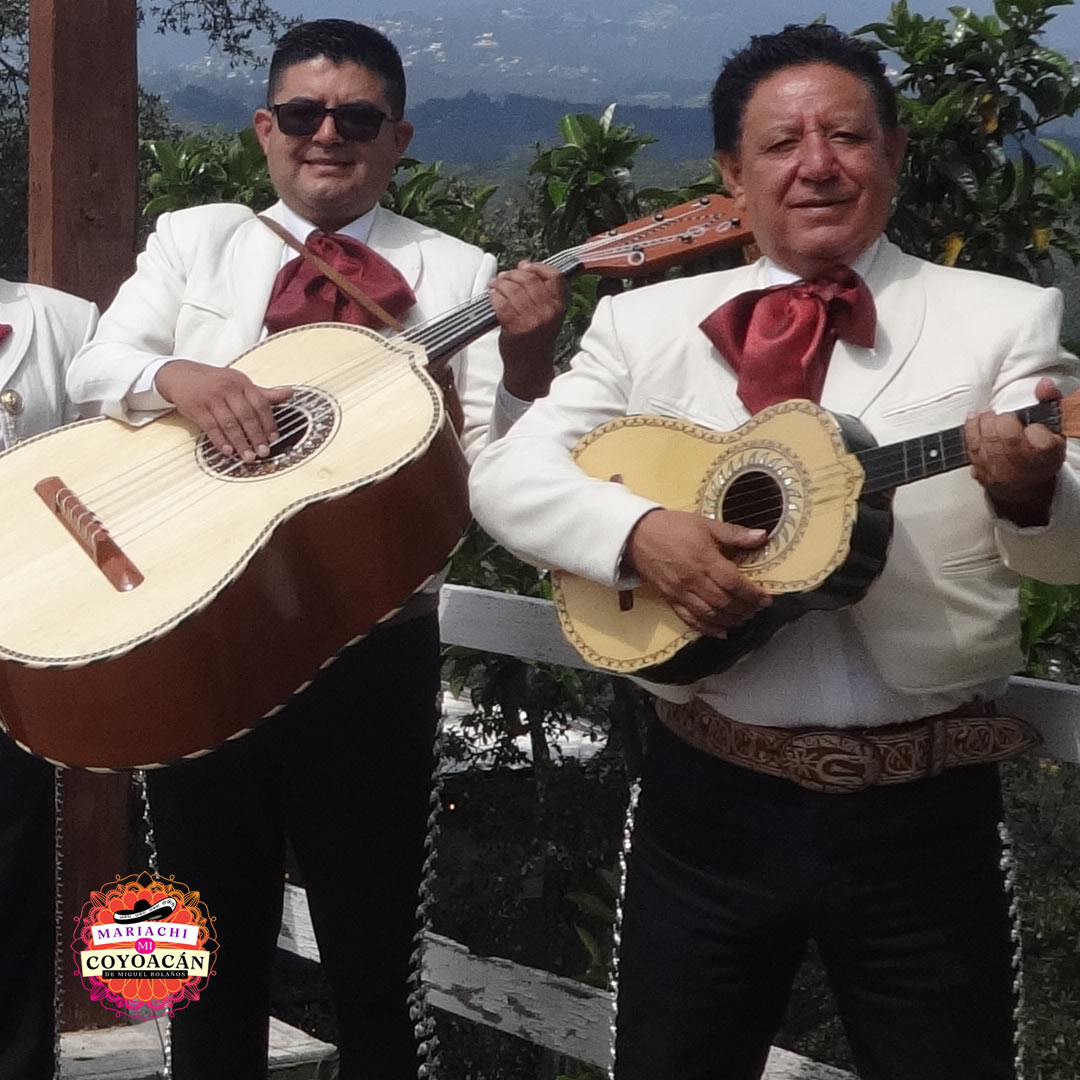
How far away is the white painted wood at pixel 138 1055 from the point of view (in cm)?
385

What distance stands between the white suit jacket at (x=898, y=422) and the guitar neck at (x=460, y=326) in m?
0.31

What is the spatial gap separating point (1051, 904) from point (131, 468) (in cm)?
213

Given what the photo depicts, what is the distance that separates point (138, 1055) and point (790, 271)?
8.65 feet

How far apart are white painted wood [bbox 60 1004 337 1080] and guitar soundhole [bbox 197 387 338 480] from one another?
1.78 metres

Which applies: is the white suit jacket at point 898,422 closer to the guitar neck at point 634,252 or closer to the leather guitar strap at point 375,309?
the guitar neck at point 634,252

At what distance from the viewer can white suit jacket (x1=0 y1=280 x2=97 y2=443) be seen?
289 centimetres

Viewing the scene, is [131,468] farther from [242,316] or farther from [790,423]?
[790,423]

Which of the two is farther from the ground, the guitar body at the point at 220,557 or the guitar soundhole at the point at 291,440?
the guitar soundhole at the point at 291,440

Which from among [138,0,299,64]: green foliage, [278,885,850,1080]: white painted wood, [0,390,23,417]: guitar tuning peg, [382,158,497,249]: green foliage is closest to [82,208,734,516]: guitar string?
[0,390,23,417]: guitar tuning peg

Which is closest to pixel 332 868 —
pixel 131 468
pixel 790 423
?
pixel 131 468

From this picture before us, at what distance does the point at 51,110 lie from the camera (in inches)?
145

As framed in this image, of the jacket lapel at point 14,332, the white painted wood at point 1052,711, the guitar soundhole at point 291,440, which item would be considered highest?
the jacket lapel at point 14,332

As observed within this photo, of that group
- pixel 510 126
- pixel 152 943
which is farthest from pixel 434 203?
pixel 152 943

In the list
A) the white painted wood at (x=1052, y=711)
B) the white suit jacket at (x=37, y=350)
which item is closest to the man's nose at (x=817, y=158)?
the white painted wood at (x=1052, y=711)
